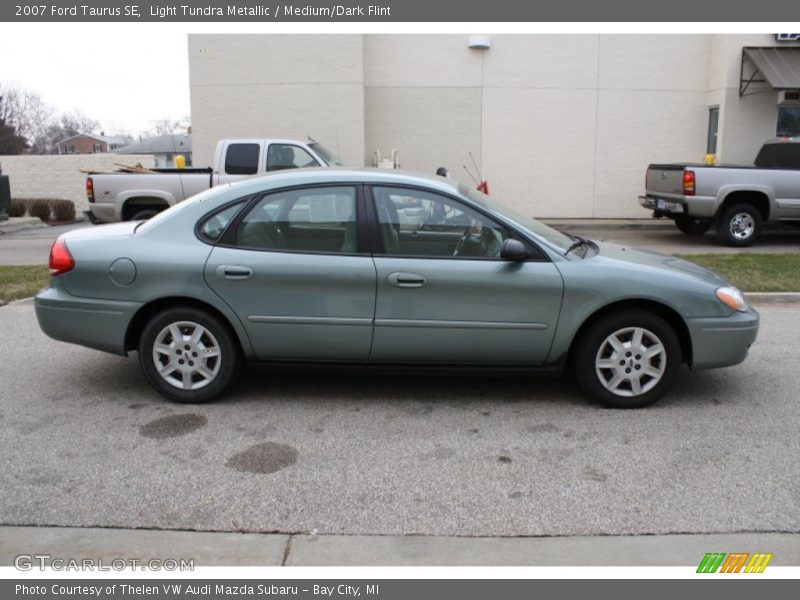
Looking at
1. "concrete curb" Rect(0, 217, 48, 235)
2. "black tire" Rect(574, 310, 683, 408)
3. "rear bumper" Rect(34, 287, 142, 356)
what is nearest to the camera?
"black tire" Rect(574, 310, 683, 408)

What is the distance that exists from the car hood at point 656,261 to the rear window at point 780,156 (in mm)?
9383

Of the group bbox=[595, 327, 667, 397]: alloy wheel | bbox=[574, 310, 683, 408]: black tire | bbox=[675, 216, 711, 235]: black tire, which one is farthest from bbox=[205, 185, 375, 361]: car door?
bbox=[675, 216, 711, 235]: black tire

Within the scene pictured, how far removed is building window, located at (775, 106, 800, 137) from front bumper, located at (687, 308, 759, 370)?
13.9 m

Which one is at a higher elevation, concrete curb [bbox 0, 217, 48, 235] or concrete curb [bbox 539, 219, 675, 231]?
concrete curb [bbox 539, 219, 675, 231]

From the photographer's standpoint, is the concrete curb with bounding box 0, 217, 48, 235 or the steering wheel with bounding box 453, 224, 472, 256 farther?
the concrete curb with bounding box 0, 217, 48, 235

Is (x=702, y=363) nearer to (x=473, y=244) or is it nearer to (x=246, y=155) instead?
(x=473, y=244)

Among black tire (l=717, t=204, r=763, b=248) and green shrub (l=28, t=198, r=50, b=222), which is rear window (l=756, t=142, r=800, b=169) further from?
green shrub (l=28, t=198, r=50, b=222)

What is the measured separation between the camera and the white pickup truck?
11.8 metres

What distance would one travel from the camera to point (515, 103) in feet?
57.1

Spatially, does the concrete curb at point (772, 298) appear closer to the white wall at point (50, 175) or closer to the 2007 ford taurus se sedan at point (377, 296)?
the 2007 ford taurus se sedan at point (377, 296)

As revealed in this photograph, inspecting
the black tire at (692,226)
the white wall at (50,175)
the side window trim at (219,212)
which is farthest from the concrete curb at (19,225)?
the black tire at (692,226)

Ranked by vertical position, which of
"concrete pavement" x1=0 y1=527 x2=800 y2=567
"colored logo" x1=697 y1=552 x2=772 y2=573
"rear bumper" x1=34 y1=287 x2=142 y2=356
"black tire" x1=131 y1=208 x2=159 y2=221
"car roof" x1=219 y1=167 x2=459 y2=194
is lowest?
"colored logo" x1=697 y1=552 x2=772 y2=573

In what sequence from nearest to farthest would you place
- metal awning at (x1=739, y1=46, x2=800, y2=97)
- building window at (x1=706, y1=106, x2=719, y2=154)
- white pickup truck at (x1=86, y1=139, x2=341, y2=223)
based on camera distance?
white pickup truck at (x1=86, y1=139, x2=341, y2=223), metal awning at (x1=739, y1=46, x2=800, y2=97), building window at (x1=706, y1=106, x2=719, y2=154)

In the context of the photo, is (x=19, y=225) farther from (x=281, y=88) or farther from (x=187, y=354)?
(x=187, y=354)
